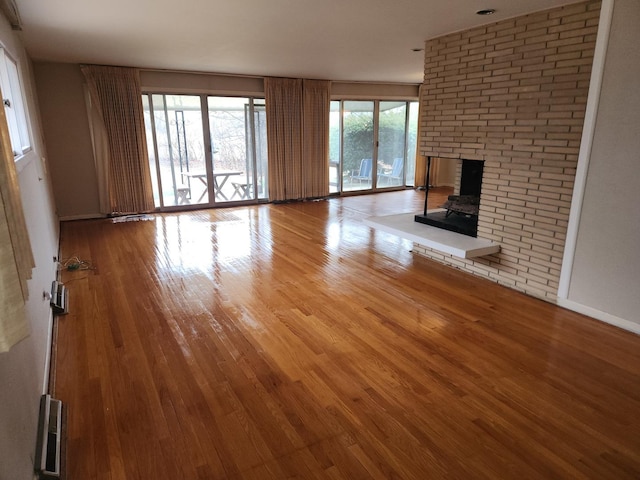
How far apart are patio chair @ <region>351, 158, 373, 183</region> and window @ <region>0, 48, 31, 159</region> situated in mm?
6391

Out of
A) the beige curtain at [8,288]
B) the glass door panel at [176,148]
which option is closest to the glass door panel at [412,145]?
the glass door panel at [176,148]

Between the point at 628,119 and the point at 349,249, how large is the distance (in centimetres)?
295

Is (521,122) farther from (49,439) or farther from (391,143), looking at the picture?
(391,143)

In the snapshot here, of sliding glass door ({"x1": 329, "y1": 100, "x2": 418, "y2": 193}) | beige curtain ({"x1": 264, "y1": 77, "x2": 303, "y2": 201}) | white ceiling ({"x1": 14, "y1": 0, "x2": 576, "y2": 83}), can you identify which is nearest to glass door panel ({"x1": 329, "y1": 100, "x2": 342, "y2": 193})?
sliding glass door ({"x1": 329, "y1": 100, "x2": 418, "y2": 193})

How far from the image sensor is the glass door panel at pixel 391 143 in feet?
29.9

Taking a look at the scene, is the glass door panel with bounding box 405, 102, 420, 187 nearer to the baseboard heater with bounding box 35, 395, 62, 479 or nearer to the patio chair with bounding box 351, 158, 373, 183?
the patio chair with bounding box 351, 158, 373, 183

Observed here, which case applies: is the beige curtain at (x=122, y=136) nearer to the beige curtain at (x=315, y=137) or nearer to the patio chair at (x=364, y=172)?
the beige curtain at (x=315, y=137)

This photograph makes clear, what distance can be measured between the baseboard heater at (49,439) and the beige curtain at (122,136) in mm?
5191

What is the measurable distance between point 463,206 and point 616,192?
151 centimetres

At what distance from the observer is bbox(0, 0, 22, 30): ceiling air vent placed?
9.87 ft

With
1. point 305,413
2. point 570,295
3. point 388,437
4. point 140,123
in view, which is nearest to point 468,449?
point 388,437

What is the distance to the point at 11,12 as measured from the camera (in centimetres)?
320

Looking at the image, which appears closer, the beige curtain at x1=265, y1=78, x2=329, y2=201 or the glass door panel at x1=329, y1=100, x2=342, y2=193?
the beige curtain at x1=265, y1=78, x2=329, y2=201

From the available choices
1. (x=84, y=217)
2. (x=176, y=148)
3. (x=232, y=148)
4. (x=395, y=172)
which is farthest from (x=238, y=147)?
(x=395, y=172)
